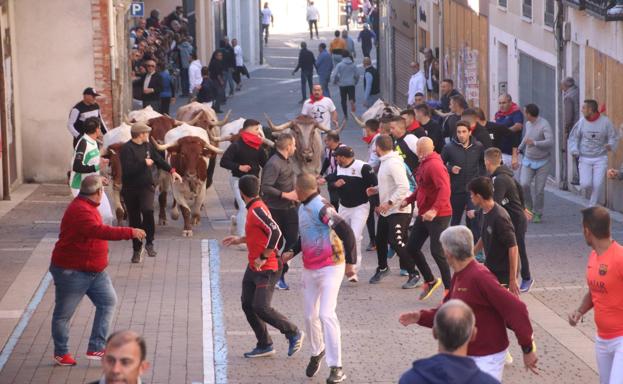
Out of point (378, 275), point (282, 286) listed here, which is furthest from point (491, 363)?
point (378, 275)

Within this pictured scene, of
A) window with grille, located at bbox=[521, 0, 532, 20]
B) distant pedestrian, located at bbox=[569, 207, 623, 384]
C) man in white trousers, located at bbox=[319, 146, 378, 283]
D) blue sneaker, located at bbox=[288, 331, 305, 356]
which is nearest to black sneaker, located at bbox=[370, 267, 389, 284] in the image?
man in white trousers, located at bbox=[319, 146, 378, 283]

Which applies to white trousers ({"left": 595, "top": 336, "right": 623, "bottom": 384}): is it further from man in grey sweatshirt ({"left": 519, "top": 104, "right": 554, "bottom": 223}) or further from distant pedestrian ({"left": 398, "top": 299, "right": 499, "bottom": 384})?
man in grey sweatshirt ({"left": 519, "top": 104, "right": 554, "bottom": 223})

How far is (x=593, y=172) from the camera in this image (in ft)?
64.6

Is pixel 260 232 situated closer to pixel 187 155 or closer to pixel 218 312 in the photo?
pixel 218 312

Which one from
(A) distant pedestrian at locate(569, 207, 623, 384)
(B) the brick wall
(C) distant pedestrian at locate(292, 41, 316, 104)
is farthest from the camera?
(C) distant pedestrian at locate(292, 41, 316, 104)

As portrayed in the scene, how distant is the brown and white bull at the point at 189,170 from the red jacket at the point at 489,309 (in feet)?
35.3

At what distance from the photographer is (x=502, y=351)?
8.89 meters

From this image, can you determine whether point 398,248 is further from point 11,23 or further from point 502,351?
point 11,23

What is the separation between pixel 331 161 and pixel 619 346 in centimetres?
825

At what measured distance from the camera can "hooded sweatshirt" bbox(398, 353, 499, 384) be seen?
6418 mm

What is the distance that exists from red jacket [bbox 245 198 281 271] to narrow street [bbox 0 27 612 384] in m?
0.99

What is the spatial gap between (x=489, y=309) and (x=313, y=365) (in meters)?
2.91

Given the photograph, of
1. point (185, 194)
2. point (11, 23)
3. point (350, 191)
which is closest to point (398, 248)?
point (350, 191)

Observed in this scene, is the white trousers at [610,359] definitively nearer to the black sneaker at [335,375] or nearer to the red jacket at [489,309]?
the red jacket at [489,309]
